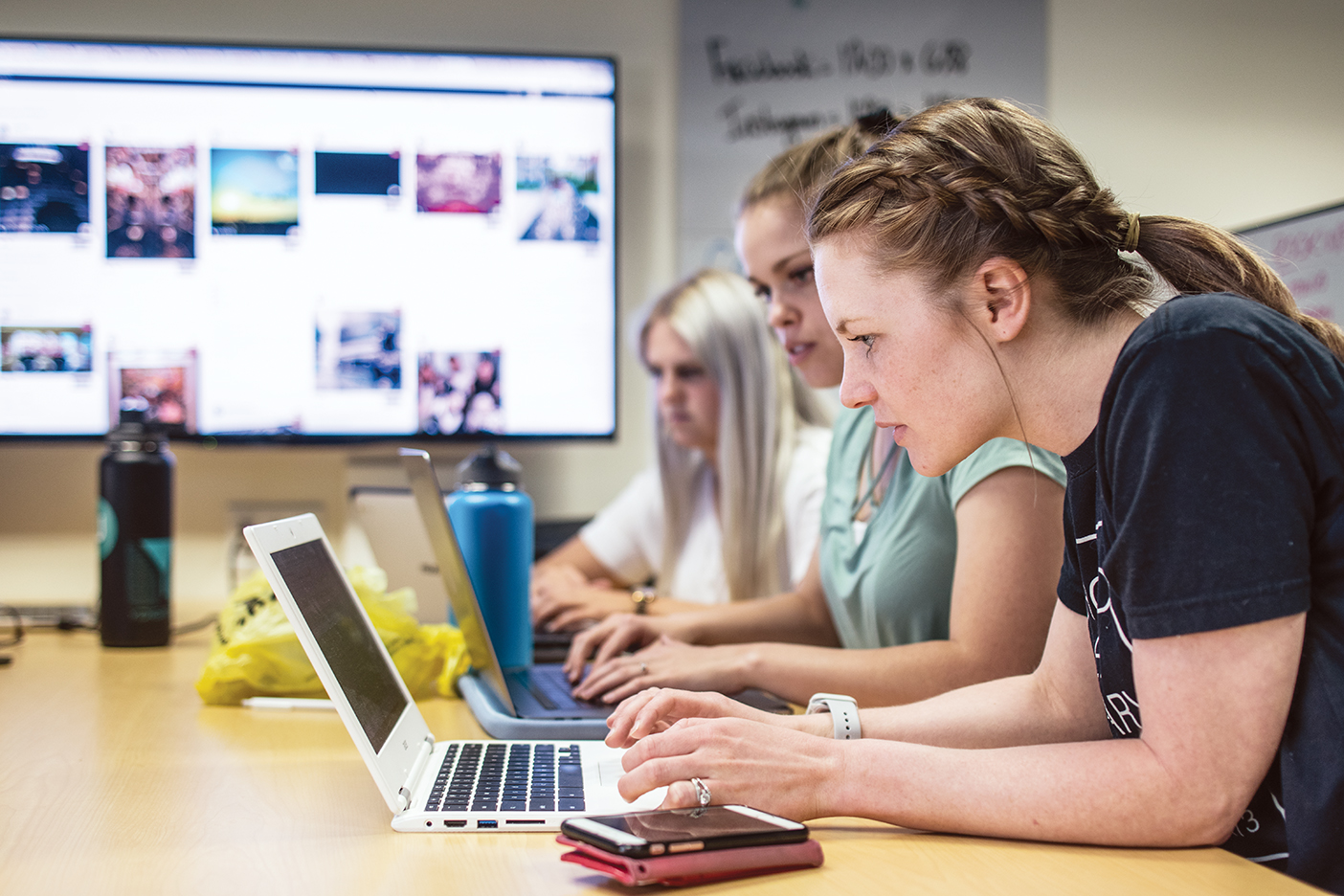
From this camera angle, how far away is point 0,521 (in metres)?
2.19

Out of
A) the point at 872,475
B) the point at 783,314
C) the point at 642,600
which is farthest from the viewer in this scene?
the point at 642,600

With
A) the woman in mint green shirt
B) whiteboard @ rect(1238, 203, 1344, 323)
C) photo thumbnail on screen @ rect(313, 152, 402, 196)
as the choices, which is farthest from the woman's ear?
whiteboard @ rect(1238, 203, 1344, 323)

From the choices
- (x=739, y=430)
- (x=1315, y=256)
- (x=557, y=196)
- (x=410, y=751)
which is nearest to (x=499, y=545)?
(x=410, y=751)

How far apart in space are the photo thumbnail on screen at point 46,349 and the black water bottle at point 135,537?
601mm

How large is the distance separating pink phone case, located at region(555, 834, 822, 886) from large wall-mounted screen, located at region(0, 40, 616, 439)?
1642 mm

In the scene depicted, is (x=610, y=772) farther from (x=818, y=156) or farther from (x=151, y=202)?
(x=151, y=202)

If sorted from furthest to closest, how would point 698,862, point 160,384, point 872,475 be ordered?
point 160,384 < point 872,475 < point 698,862

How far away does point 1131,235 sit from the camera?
790mm

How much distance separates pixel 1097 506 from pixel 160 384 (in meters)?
1.88

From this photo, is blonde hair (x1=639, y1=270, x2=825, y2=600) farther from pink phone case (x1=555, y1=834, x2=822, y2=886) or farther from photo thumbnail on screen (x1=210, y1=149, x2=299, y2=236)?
pink phone case (x1=555, y1=834, x2=822, y2=886)

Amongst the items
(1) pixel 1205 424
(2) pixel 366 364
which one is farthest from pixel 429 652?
(2) pixel 366 364

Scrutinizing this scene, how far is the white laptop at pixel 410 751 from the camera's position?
0.71m

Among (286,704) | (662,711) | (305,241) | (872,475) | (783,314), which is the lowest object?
(286,704)

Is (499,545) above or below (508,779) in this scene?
above
